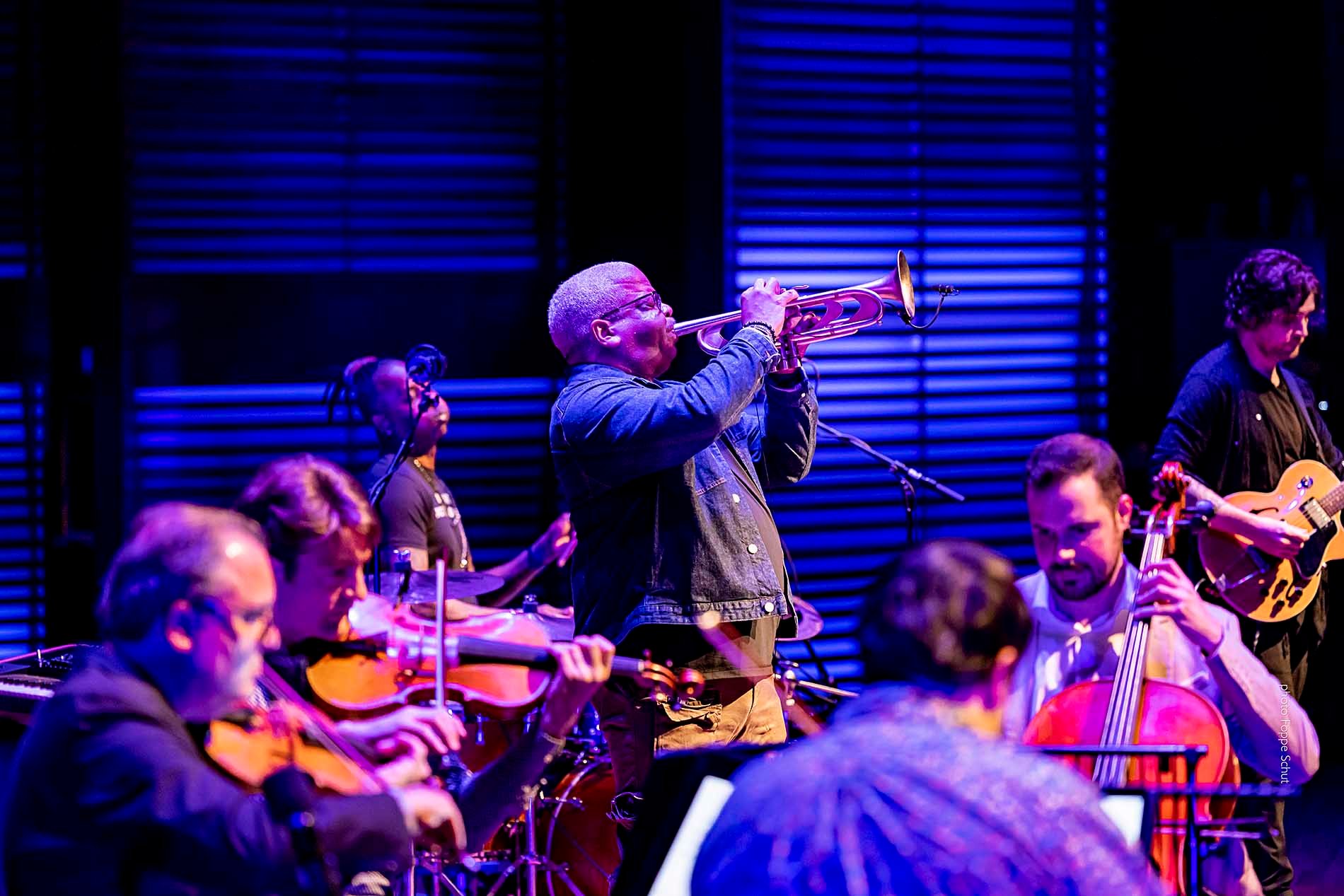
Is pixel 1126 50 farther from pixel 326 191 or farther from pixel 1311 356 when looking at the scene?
pixel 326 191

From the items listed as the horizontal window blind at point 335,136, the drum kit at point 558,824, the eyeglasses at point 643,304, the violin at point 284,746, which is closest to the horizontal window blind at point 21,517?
the horizontal window blind at point 335,136

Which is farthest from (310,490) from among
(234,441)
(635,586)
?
(234,441)

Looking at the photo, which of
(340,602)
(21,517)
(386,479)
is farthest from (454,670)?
(21,517)

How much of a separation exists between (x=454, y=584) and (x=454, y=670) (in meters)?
1.30

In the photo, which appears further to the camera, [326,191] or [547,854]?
[326,191]

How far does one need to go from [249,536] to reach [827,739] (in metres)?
0.77

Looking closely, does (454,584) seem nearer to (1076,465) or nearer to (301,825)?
(1076,465)

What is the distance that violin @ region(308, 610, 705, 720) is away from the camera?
7.90 ft

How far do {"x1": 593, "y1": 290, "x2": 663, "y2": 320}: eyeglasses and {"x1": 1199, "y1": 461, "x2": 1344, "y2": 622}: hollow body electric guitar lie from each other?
183 centimetres

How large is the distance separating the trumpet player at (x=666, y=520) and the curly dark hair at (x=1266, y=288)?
175 cm

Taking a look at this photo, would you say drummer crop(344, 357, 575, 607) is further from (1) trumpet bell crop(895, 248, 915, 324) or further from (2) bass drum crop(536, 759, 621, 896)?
(1) trumpet bell crop(895, 248, 915, 324)

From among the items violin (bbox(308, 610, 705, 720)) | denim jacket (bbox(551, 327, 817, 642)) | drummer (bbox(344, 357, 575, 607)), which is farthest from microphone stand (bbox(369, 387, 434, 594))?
violin (bbox(308, 610, 705, 720))

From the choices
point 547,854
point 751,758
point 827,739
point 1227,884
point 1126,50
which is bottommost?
point 547,854

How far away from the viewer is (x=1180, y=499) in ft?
10.3
